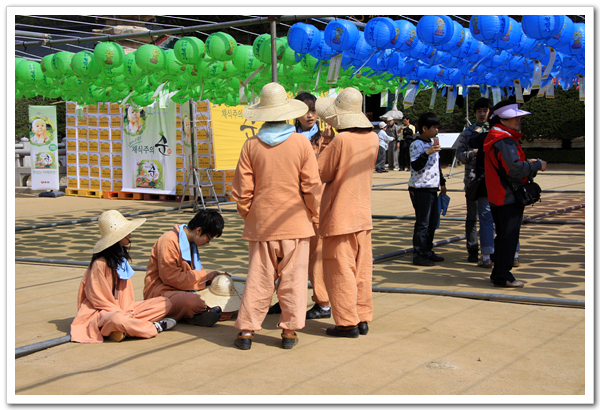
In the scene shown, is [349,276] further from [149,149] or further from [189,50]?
[149,149]

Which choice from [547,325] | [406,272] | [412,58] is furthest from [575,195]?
[547,325]

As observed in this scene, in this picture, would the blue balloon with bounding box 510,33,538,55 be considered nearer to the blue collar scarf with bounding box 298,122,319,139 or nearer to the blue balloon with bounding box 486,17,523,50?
the blue balloon with bounding box 486,17,523,50

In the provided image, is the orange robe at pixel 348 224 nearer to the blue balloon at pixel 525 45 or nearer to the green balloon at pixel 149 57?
the blue balloon at pixel 525 45

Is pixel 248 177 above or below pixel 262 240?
above

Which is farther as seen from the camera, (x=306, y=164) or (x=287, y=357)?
(x=306, y=164)

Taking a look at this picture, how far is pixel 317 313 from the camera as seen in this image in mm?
4488

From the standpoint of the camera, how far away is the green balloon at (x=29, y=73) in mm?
9578

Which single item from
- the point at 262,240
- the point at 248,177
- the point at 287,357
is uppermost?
the point at 248,177

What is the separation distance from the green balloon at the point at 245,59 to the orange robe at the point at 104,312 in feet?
15.6

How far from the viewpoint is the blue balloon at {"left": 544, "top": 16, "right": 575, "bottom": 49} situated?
584cm

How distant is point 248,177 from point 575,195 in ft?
35.9

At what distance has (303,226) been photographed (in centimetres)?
384

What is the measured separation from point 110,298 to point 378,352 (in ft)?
5.91

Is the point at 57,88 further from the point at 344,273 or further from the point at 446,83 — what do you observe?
the point at 344,273
